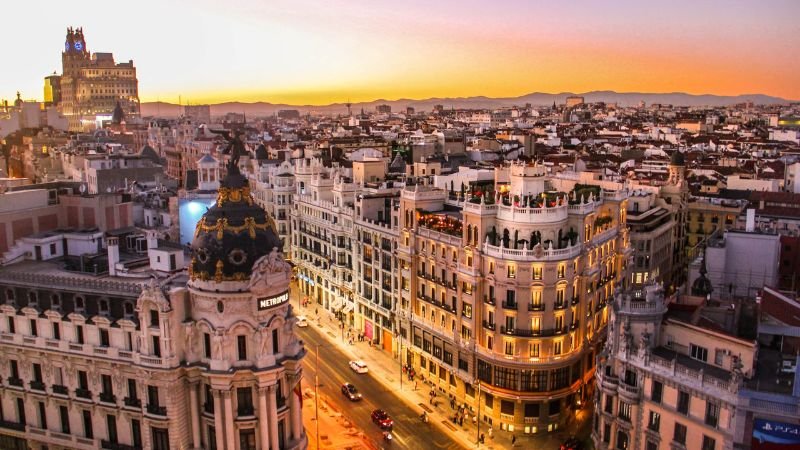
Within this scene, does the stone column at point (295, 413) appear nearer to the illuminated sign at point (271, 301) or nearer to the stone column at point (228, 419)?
the stone column at point (228, 419)

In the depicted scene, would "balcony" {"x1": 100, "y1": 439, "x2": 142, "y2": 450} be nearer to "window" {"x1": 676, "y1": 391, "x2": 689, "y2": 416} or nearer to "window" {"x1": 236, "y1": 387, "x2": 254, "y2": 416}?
"window" {"x1": 236, "y1": 387, "x2": 254, "y2": 416}

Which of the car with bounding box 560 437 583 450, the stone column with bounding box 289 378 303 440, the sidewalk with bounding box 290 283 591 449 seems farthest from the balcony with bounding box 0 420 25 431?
the car with bounding box 560 437 583 450

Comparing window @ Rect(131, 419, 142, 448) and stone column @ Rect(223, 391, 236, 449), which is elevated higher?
stone column @ Rect(223, 391, 236, 449)

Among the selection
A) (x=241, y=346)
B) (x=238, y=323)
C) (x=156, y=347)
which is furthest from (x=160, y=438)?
(x=238, y=323)

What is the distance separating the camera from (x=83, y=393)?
68.2 m

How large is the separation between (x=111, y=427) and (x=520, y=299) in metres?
46.6

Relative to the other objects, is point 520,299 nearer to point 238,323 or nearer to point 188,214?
point 238,323

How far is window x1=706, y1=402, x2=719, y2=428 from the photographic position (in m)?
56.4

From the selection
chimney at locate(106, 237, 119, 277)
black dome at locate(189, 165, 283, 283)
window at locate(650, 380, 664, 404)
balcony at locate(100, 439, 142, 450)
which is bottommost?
balcony at locate(100, 439, 142, 450)

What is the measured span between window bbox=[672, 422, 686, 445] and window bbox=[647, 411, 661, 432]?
1.72m

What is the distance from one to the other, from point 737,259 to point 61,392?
266ft

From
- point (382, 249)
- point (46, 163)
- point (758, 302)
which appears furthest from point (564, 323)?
point (46, 163)

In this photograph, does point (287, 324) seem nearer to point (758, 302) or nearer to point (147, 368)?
point (147, 368)

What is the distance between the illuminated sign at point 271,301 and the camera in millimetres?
64062
